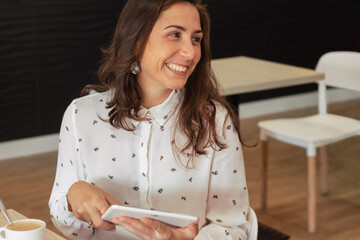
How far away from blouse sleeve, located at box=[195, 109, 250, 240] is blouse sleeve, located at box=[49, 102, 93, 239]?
298mm

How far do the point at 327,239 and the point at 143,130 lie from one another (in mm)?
1707

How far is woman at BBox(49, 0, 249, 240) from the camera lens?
155cm

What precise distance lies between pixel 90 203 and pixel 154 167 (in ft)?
0.88

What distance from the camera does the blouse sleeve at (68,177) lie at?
1.50 m

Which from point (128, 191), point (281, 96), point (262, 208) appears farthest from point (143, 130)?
point (281, 96)

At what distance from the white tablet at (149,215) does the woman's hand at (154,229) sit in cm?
1

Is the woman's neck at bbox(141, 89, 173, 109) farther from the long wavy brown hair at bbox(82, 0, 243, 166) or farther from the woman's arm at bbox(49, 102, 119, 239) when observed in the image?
the woman's arm at bbox(49, 102, 119, 239)

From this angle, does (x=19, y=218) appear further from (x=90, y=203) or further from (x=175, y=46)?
(x=175, y=46)

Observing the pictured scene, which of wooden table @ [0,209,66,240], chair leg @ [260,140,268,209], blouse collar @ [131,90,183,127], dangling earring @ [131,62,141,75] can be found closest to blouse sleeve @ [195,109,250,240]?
blouse collar @ [131,90,183,127]

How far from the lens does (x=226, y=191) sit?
1.57 metres

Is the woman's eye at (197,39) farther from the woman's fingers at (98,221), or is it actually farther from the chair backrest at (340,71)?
the chair backrest at (340,71)

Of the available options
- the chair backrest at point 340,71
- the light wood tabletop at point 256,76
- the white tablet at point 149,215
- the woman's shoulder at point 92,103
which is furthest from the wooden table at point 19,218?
the chair backrest at point 340,71

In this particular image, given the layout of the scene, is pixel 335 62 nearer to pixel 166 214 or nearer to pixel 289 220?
pixel 289 220

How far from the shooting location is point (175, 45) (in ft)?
4.96
